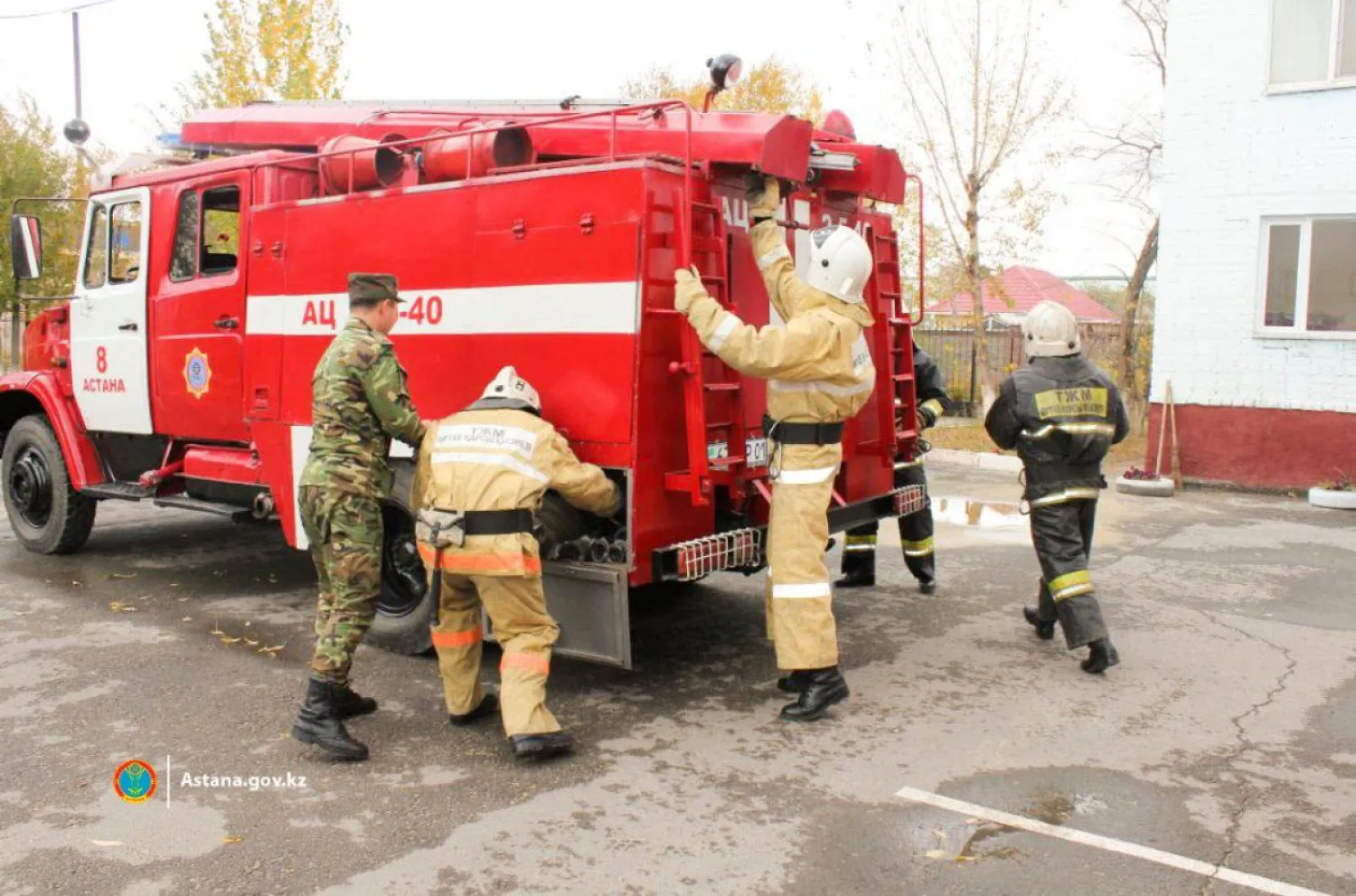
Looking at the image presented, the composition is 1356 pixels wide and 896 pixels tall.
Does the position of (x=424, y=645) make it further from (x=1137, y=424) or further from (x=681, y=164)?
(x=1137, y=424)

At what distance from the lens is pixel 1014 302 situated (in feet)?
65.7

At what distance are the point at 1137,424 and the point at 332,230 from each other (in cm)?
1486

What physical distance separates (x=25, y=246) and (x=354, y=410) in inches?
Result: 153

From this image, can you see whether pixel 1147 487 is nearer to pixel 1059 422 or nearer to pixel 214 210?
pixel 1059 422

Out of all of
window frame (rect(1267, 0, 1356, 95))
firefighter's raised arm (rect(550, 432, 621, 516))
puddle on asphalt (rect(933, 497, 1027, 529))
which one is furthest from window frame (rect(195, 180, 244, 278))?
window frame (rect(1267, 0, 1356, 95))

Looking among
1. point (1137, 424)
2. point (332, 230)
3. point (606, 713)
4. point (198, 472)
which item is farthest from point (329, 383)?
point (1137, 424)

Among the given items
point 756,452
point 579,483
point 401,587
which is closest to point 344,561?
point 579,483

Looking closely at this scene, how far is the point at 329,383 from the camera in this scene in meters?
4.45

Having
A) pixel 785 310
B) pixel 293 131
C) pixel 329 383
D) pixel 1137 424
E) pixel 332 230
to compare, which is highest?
pixel 293 131

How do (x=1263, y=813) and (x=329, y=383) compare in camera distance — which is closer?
(x=1263, y=813)

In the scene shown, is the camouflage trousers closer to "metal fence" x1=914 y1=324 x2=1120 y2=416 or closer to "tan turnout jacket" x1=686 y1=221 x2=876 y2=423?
"tan turnout jacket" x1=686 y1=221 x2=876 y2=423

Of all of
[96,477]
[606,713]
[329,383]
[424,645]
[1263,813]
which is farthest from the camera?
[96,477]

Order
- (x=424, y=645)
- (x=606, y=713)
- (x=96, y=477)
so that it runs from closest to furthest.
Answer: (x=606, y=713)
(x=424, y=645)
(x=96, y=477)

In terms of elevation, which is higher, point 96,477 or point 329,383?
point 329,383
